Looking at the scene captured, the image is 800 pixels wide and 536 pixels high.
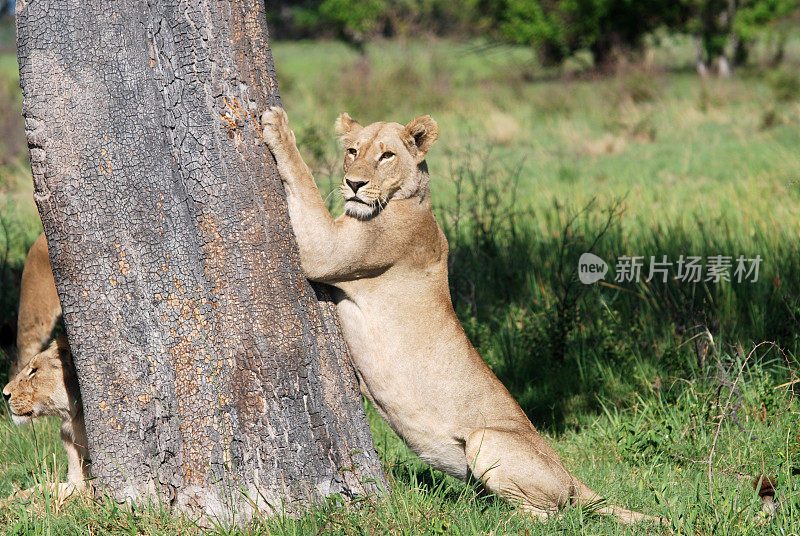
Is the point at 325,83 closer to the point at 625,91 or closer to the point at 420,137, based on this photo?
the point at 625,91

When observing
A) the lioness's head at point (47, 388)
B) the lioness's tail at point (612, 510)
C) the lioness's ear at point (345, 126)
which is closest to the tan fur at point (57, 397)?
the lioness's head at point (47, 388)

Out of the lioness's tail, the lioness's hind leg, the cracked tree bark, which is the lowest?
the lioness's tail

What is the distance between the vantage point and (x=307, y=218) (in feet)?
10.2

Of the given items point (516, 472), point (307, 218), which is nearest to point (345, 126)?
point (307, 218)

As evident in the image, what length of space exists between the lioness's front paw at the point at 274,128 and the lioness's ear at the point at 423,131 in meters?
0.83

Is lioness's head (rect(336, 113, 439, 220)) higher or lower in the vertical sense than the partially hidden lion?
higher

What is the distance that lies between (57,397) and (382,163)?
6.09ft

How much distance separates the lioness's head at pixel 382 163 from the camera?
338cm

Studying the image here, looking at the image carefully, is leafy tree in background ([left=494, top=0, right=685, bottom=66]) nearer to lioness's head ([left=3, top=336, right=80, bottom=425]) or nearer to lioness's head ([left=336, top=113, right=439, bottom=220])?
lioness's head ([left=336, top=113, right=439, bottom=220])

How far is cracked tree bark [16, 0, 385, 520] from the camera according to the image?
9.03 feet

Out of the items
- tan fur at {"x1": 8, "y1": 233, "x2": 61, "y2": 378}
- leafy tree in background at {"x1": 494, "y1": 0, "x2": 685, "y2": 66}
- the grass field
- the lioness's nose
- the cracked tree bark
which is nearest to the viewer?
the cracked tree bark

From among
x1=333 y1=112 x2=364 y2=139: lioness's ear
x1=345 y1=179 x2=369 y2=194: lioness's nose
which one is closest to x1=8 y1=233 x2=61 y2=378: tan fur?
x1=333 y1=112 x2=364 y2=139: lioness's ear

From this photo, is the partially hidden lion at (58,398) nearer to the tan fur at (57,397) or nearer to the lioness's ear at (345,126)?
the tan fur at (57,397)

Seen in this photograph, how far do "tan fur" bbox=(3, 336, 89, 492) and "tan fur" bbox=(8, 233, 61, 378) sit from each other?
0.73 m
